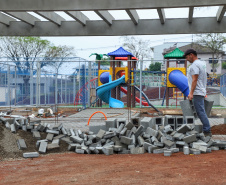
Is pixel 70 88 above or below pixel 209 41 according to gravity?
below

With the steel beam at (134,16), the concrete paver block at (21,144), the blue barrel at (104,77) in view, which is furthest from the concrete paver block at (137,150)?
the blue barrel at (104,77)

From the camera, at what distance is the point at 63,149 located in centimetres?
725

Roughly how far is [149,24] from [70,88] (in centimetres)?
1513

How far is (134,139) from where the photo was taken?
23.5ft

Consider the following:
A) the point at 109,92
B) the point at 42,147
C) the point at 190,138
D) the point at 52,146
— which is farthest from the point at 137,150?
the point at 109,92

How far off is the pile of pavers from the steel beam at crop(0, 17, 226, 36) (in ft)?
8.17

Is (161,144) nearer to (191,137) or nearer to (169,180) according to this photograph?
(191,137)

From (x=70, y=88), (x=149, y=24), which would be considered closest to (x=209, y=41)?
(x=70, y=88)

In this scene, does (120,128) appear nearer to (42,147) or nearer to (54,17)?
(42,147)

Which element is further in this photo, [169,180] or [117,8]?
[117,8]

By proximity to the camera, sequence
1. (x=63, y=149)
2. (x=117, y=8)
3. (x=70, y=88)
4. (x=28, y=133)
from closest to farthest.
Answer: (x=117, y=8), (x=63, y=149), (x=28, y=133), (x=70, y=88)

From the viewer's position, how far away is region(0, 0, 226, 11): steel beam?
641cm

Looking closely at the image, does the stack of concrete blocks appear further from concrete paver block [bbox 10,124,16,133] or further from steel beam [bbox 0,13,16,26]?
steel beam [bbox 0,13,16,26]

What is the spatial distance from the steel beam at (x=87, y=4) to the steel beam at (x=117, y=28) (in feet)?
8.14
